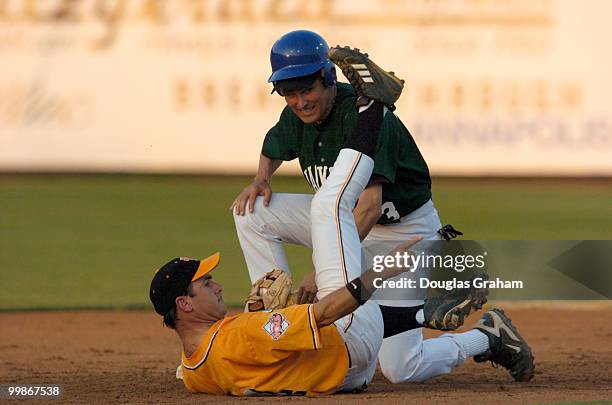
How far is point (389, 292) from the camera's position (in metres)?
5.67

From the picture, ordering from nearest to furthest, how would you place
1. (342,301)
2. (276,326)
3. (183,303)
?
(342,301) → (276,326) → (183,303)

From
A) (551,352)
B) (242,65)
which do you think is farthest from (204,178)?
(551,352)

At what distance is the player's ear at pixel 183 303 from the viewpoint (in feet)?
15.9

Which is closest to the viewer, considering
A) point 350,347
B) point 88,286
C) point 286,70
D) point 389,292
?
point 350,347

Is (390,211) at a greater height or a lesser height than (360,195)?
lesser

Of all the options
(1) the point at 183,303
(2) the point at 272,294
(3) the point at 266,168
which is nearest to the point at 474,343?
(2) the point at 272,294

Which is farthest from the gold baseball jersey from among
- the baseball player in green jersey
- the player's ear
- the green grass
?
the green grass

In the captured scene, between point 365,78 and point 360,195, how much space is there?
1.71 feet

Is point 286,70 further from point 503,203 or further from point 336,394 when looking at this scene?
point 503,203

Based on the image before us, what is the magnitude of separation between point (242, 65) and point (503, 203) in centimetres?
554

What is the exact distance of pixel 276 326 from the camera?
15.1 ft

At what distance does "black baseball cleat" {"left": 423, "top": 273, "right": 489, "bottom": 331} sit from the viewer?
4910 millimetres

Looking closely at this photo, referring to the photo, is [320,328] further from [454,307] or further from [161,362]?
[161,362]

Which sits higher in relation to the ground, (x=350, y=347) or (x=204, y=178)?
(x=350, y=347)
